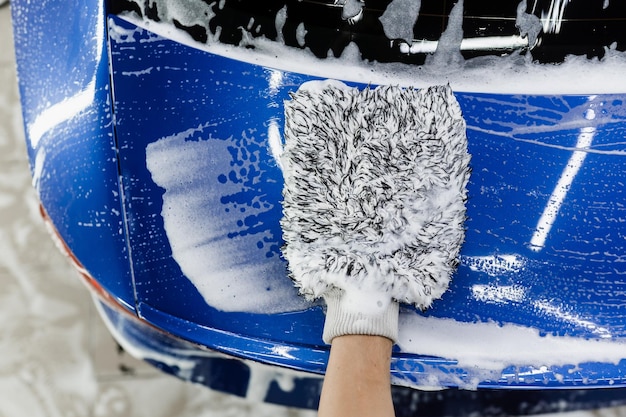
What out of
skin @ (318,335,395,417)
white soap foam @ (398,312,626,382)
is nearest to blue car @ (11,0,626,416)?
white soap foam @ (398,312,626,382)

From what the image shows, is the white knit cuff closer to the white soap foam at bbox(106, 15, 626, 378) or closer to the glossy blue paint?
the white soap foam at bbox(106, 15, 626, 378)

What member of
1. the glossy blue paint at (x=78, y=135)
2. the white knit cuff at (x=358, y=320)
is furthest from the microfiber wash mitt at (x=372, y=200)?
the glossy blue paint at (x=78, y=135)

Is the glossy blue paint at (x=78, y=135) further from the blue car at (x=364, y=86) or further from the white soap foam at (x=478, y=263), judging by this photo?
the white soap foam at (x=478, y=263)

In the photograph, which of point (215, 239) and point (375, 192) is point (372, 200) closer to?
point (375, 192)

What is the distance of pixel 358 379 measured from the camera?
3.04ft

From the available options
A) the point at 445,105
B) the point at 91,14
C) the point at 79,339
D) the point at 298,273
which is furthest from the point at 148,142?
the point at 79,339

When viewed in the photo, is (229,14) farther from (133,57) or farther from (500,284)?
(500,284)

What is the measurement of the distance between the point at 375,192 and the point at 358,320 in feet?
0.77

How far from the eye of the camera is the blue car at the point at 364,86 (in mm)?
1107

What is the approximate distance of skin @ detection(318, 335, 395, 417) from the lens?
0.90 m

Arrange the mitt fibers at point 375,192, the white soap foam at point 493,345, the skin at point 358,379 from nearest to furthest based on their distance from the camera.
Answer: the skin at point 358,379 → the mitt fibers at point 375,192 → the white soap foam at point 493,345

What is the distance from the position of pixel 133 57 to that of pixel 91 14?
14 centimetres

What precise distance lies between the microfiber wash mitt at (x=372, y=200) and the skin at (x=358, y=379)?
0.02 metres

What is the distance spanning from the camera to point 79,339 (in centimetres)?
174
